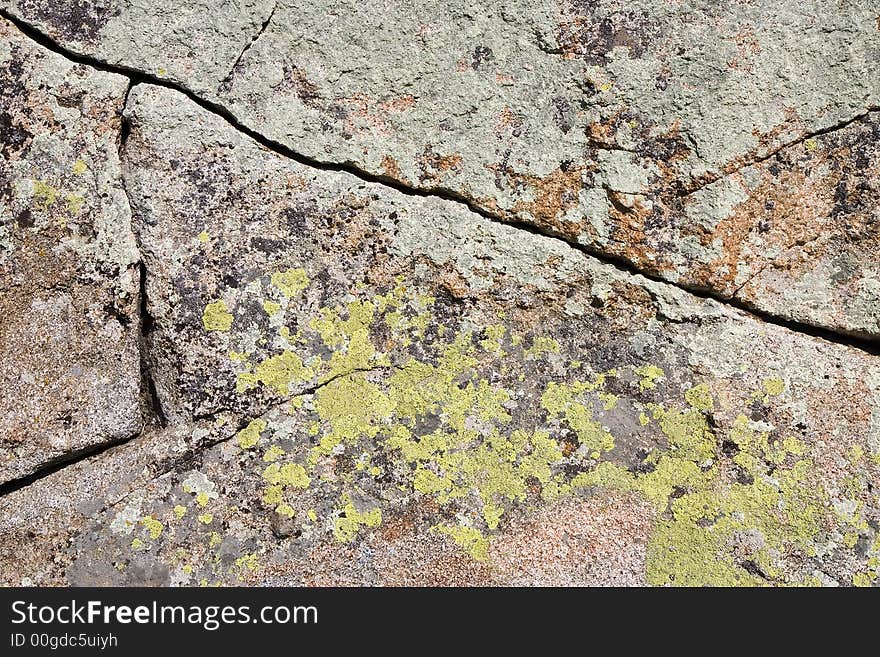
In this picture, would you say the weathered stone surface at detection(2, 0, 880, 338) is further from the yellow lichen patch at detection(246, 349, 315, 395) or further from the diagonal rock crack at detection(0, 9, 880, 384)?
the yellow lichen patch at detection(246, 349, 315, 395)

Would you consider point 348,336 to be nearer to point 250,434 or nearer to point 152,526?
point 250,434

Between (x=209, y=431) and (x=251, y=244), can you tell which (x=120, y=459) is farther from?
(x=251, y=244)

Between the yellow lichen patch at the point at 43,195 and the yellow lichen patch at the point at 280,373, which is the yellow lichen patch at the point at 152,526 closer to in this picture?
the yellow lichen patch at the point at 280,373

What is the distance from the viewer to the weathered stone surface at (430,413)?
1789 millimetres

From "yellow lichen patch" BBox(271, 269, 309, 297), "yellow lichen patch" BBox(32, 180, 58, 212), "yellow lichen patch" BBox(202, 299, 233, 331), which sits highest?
"yellow lichen patch" BBox(32, 180, 58, 212)

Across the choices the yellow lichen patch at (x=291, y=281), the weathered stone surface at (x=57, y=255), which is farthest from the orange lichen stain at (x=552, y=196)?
the weathered stone surface at (x=57, y=255)

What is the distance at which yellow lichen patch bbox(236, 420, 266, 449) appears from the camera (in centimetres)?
180

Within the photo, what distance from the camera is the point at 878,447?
1.80 m

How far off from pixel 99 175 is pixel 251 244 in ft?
1.13

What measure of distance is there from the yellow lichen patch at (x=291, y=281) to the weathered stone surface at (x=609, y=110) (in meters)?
0.26

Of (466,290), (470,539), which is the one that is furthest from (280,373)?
(470,539)

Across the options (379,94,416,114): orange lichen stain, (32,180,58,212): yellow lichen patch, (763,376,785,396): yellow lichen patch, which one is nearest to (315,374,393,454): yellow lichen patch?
(379,94,416,114): orange lichen stain

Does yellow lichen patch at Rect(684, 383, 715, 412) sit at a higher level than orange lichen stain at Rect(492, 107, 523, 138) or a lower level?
lower

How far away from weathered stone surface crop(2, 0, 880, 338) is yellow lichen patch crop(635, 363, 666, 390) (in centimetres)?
20
